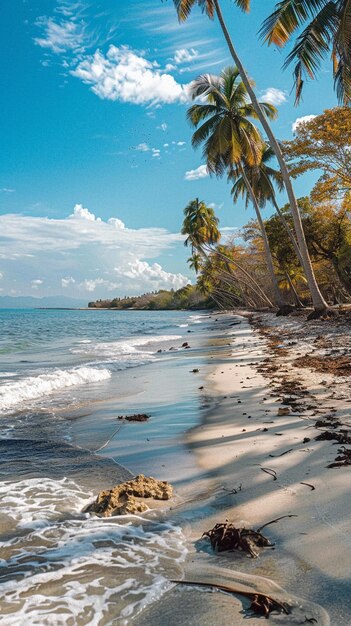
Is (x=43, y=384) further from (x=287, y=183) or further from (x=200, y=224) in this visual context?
(x=200, y=224)

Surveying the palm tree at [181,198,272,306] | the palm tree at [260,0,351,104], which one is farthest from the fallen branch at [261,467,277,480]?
the palm tree at [181,198,272,306]

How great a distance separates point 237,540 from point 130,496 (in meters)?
1.12

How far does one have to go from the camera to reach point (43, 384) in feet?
31.2

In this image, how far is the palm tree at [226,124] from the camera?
2442 cm

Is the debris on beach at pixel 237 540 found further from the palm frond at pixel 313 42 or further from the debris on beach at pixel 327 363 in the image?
→ the palm frond at pixel 313 42

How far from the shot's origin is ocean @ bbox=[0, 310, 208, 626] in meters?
2.21

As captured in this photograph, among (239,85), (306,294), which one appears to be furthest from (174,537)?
(306,294)

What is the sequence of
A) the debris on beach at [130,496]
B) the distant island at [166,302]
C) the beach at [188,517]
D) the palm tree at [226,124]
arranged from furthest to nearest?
the distant island at [166,302] → the palm tree at [226,124] → the debris on beach at [130,496] → the beach at [188,517]

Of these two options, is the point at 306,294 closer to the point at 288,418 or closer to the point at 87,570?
the point at 288,418

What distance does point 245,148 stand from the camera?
80.8 feet

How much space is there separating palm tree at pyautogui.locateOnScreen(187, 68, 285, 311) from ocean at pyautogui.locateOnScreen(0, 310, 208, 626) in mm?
19540

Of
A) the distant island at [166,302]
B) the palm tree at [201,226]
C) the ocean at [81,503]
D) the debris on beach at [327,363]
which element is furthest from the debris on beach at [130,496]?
the distant island at [166,302]

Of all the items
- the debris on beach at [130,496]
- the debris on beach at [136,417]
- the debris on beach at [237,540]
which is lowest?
the debris on beach at [136,417]

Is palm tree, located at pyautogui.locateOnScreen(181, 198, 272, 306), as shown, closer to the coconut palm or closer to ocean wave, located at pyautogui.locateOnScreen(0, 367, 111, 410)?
the coconut palm
